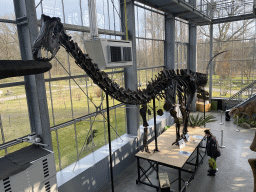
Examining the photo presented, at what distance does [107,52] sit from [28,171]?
2.84m

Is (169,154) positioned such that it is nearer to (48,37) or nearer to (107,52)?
(107,52)

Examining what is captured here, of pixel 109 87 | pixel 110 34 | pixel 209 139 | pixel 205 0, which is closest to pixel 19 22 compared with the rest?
pixel 109 87

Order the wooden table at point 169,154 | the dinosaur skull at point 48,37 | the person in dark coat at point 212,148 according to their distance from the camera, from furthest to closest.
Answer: the person in dark coat at point 212,148 → the wooden table at point 169,154 → the dinosaur skull at point 48,37

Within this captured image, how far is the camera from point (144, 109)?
601 centimetres

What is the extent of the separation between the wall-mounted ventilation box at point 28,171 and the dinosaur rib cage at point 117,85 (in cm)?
194

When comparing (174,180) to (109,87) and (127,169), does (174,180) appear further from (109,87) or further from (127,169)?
(109,87)

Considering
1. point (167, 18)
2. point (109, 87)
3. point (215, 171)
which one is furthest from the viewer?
point (167, 18)

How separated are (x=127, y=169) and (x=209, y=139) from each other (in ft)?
9.89

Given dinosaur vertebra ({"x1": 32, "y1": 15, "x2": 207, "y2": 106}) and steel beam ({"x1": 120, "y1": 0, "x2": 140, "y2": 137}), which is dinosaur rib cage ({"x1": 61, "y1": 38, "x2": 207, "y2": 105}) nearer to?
dinosaur vertebra ({"x1": 32, "y1": 15, "x2": 207, "y2": 106})

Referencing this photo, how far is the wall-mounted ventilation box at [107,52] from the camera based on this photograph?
4.19 m

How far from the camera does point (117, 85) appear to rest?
165 inches

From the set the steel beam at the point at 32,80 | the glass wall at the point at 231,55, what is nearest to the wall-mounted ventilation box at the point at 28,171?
the steel beam at the point at 32,80

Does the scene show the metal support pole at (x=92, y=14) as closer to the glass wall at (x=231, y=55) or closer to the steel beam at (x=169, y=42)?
the steel beam at (x=169, y=42)

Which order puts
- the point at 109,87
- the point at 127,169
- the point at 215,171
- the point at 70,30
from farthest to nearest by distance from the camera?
the point at 127,169, the point at 215,171, the point at 70,30, the point at 109,87
